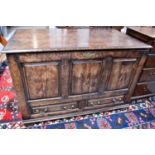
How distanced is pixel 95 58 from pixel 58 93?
51 centimetres

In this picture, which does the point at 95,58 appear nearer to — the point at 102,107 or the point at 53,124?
the point at 102,107

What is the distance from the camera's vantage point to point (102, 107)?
163cm

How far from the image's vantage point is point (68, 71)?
1.21 m

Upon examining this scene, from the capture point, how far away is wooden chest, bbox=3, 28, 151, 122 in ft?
3.58

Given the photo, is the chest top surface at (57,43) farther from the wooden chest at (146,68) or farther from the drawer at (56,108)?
the drawer at (56,108)

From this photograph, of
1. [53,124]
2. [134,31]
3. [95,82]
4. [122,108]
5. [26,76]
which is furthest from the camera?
[122,108]

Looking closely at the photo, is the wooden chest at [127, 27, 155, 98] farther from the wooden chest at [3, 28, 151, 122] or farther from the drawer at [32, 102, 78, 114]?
the drawer at [32, 102, 78, 114]

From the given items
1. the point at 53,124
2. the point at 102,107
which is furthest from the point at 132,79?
the point at 53,124

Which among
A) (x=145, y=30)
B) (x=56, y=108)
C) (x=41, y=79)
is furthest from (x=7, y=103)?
(x=145, y=30)

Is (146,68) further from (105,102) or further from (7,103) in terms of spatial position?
(7,103)

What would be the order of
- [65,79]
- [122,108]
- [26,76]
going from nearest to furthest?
1. [26,76]
2. [65,79]
3. [122,108]

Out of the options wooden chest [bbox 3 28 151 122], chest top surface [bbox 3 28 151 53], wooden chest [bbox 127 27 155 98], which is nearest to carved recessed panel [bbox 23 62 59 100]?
wooden chest [bbox 3 28 151 122]

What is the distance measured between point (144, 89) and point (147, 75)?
0.76 ft

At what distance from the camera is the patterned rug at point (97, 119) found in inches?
57.6
